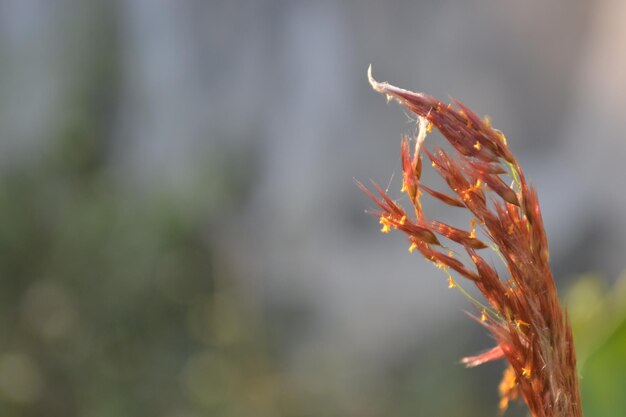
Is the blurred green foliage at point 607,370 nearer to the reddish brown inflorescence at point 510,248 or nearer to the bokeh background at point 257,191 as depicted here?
the reddish brown inflorescence at point 510,248

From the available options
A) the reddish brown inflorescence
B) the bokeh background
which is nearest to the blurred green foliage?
the reddish brown inflorescence

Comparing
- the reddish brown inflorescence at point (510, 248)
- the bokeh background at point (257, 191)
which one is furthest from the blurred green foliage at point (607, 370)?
the bokeh background at point (257, 191)

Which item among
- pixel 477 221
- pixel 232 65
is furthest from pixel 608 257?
pixel 477 221

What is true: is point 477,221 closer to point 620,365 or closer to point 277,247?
point 620,365

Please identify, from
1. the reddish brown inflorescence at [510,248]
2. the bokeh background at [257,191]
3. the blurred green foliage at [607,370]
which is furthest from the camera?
the bokeh background at [257,191]

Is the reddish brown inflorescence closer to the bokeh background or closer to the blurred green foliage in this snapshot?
the blurred green foliage

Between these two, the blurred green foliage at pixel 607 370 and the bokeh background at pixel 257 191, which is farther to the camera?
the bokeh background at pixel 257 191
